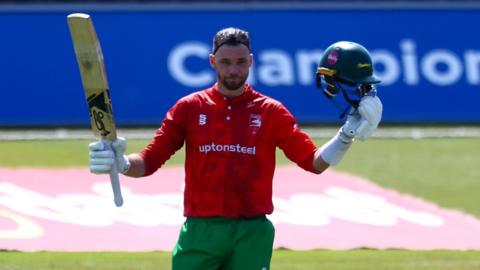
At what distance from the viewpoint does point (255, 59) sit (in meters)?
19.4

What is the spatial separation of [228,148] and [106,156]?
0.73 m

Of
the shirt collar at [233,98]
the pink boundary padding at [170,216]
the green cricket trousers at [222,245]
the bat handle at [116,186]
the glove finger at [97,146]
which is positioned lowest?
the pink boundary padding at [170,216]

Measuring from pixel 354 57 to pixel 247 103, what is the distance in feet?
2.37

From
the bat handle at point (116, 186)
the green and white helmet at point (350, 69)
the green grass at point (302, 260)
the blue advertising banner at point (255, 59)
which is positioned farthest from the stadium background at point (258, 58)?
the green and white helmet at point (350, 69)

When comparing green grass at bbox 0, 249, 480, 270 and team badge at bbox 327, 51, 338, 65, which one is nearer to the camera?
team badge at bbox 327, 51, 338, 65

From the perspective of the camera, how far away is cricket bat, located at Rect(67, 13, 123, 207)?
21.2 ft

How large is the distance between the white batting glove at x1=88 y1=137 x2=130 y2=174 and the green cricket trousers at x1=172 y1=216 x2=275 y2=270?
0.57 meters

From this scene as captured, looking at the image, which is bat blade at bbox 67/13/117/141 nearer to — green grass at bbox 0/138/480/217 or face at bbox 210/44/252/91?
face at bbox 210/44/252/91

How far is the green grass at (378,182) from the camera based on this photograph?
33.3 feet

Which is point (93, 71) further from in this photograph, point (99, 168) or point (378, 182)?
point (378, 182)

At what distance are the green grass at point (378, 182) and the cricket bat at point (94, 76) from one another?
335 centimetres

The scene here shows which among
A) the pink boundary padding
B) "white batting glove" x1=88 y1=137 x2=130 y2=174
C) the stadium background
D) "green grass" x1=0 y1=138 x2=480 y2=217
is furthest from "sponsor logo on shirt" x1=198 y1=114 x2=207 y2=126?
the stadium background

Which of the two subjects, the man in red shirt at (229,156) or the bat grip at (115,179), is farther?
the man in red shirt at (229,156)

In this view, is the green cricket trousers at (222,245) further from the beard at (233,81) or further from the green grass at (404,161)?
the green grass at (404,161)
